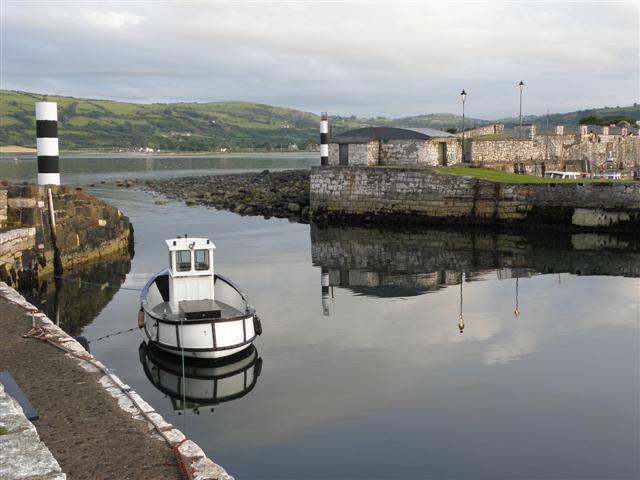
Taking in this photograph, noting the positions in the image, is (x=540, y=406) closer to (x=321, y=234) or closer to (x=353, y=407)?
(x=353, y=407)

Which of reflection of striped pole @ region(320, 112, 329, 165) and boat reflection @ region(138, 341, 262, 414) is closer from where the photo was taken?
boat reflection @ region(138, 341, 262, 414)

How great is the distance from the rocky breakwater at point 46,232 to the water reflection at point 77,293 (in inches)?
11.1

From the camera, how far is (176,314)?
39.3 feet

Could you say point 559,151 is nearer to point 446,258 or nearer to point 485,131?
point 485,131

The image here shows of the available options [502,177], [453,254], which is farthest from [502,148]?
[453,254]

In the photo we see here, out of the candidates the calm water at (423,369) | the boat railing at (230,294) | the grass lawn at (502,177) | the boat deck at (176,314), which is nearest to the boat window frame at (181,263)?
the boat deck at (176,314)

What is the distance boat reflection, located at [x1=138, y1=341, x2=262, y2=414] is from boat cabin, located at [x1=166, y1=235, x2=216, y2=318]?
1080mm

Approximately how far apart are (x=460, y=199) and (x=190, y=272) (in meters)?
19.1

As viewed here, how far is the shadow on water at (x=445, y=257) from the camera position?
780 inches

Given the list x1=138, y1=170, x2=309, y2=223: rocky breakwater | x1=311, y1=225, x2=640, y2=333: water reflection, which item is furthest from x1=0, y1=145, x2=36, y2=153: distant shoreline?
x1=311, y1=225, x2=640, y2=333: water reflection

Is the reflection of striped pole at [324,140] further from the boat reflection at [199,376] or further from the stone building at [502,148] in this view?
the boat reflection at [199,376]

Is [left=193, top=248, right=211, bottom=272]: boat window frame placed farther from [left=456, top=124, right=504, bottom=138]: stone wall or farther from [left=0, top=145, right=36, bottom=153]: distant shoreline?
[left=0, top=145, right=36, bottom=153]: distant shoreline

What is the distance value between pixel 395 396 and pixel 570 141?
36.7m

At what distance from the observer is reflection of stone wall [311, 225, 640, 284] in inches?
821
